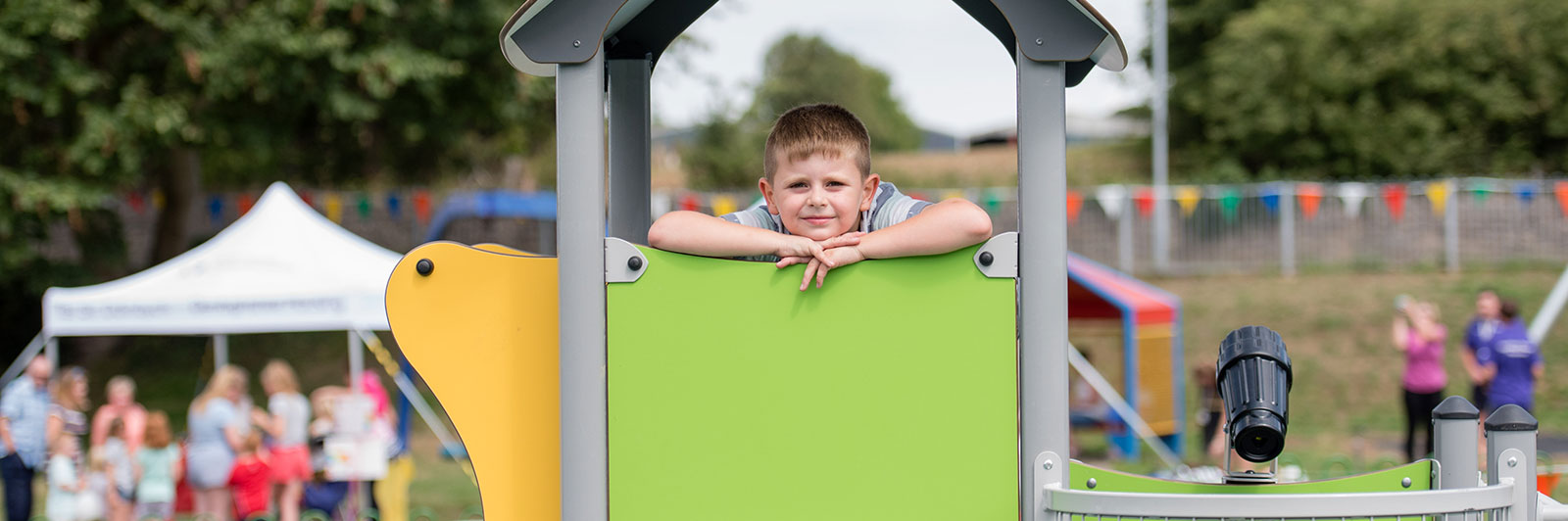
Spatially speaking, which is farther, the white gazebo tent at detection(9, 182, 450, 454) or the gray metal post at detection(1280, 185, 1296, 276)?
the gray metal post at detection(1280, 185, 1296, 276)

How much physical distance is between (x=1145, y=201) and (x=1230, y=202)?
142cm

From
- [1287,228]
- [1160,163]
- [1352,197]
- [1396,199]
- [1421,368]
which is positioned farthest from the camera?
[1160,163]

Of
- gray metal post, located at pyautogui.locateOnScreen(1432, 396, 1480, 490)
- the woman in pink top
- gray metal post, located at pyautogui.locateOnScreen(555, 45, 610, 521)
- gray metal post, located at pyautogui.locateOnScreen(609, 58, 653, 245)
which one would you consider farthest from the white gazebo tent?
the woman in pink top

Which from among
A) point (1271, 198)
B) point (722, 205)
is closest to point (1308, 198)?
point (1271, 198)

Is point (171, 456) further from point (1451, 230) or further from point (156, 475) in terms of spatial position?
point (1451, 230)

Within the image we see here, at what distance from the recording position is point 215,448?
784 centimetres

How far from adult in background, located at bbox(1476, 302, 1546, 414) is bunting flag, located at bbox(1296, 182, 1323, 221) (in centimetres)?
1136

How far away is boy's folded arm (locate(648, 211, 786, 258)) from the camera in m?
2.39

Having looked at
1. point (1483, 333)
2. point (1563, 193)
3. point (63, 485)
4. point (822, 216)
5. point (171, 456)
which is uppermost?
point (1563, 193)

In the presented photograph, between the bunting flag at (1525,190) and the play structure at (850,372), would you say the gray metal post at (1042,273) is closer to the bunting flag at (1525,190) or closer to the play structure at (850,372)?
the play structure at (850,372)

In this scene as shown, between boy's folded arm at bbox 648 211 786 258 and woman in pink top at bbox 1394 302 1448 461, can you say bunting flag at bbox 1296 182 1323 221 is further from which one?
boy's folded arm at bbox 648 211 786 258

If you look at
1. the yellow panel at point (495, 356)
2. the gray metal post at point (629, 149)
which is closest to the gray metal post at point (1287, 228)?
the gray metal post at point (629, 149)

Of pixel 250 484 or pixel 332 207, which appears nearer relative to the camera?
pixel 250 484

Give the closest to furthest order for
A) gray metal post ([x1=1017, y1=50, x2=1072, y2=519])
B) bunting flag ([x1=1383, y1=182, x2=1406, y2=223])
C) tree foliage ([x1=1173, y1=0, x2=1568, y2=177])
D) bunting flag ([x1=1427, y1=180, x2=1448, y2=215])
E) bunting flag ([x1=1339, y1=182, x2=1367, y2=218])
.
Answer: gray metal post ([x1=1017, y1=50, x2=1072, y2=519]) → bunting flag ([x1=1383, y1=182, x2=1406, y2=223]) → bunting flag ([x1=1427, y1=180, x2=1448, y2=215]) → bunting flag ([x1=1339, y1=182, x2=1367, y2=218]) → tree foliage ([x1=1173, y1=0, x2=1568, y2=177])
